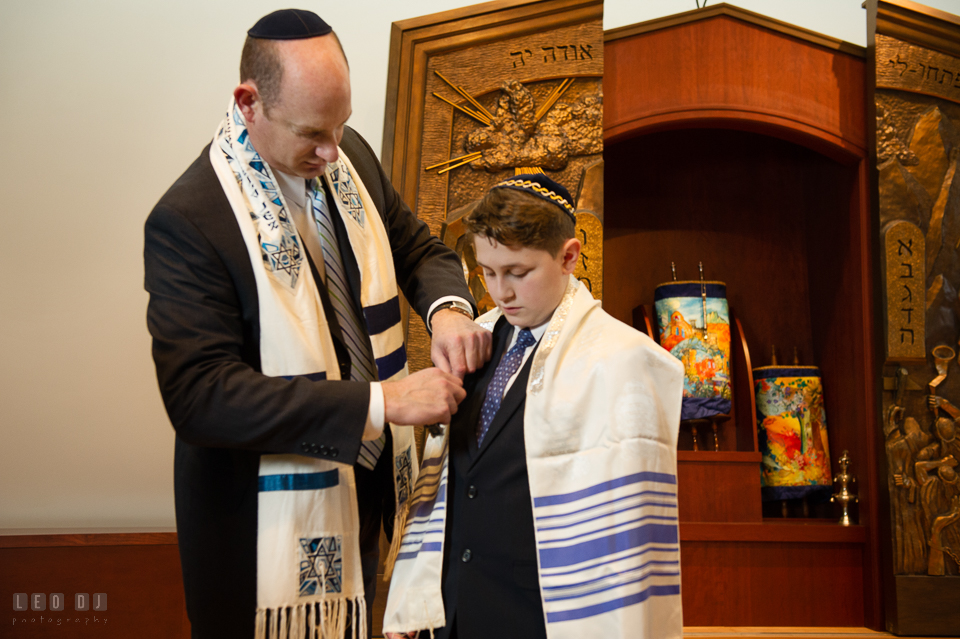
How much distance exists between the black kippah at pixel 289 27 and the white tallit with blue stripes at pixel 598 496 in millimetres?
791

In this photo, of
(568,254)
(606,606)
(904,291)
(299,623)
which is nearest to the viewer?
(606,606)

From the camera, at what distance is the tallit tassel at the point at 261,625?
4.55 feet

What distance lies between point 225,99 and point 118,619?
2352mm

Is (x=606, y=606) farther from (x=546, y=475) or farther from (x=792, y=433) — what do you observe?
(x=792, y=433)

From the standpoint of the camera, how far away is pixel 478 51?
3.59 metres

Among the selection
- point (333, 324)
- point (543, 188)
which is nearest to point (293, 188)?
point (333, 324)

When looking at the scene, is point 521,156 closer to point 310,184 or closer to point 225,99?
point 225,99

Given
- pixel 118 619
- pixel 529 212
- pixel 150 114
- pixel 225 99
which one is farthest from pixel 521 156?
pixel 118 619

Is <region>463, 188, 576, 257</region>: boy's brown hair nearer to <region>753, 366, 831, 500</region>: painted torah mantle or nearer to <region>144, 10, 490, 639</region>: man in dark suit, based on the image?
<region>144, 10, 490, 639</region>: man in dark suit

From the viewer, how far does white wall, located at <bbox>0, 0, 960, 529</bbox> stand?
336 cm

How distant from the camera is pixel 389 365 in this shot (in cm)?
167

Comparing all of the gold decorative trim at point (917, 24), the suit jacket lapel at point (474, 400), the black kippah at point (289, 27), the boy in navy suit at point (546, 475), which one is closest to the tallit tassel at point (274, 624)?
the boy in navy suit at point (546, 475)

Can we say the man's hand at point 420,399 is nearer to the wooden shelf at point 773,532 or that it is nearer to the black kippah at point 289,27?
the black kippah at point 289,27

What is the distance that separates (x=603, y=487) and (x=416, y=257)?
2.86ft
